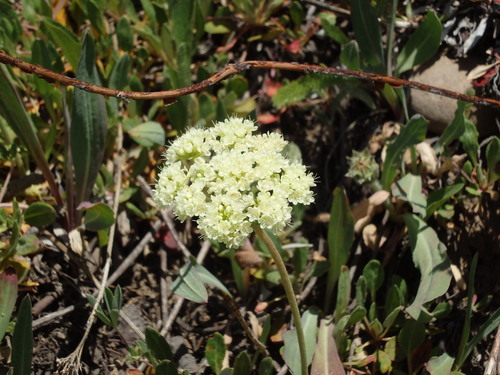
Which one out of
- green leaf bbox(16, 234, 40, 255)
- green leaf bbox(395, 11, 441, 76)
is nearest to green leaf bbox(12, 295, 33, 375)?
green leaf bbox(16, 234, 40, 255)

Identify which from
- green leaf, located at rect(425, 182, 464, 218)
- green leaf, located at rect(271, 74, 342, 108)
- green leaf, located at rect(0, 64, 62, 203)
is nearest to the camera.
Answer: green leaf, located at rect(0, 64, 62, 203)

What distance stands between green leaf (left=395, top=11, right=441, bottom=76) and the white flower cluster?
1.31 metres

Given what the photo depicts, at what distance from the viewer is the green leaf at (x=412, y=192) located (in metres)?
2.75

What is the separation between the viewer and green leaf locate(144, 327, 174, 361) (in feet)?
7.95

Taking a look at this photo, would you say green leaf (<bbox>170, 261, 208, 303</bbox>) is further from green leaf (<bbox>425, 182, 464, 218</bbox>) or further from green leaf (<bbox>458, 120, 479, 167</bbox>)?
green leaf (<bbox>458, 120, 479, 167</bbox>)

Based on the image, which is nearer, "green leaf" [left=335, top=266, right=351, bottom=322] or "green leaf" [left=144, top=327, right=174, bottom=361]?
"green leaf" [left=144, top=327, right=174, bottom=361]

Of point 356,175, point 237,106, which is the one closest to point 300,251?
point 356,175

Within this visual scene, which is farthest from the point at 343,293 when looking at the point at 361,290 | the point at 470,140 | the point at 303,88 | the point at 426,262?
the point at 303,88

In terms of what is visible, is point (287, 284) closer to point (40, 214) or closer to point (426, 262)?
point (426, 262)

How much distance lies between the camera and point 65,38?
296cm

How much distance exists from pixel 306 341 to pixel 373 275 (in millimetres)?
441

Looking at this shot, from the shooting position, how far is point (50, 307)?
2.68 m

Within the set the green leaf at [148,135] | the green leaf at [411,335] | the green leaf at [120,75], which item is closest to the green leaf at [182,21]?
the green leaf at [120,75]

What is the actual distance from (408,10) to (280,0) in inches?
29.5
